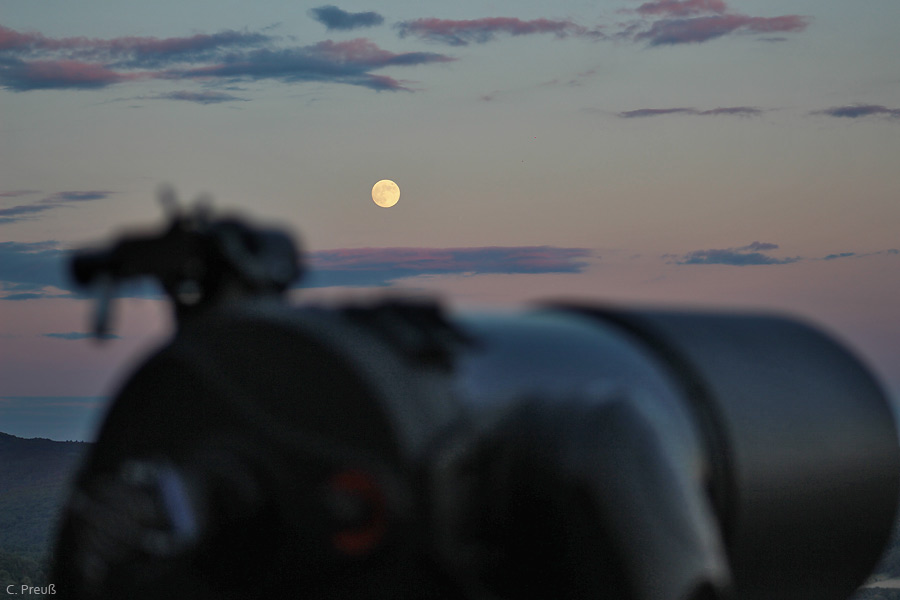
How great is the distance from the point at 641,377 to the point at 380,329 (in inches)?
65.3

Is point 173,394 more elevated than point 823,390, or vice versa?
point 173,394

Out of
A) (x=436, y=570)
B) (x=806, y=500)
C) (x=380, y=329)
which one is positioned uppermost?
(x=380, y=329)

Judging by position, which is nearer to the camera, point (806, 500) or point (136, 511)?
point (136, 511)

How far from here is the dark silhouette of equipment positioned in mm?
5355

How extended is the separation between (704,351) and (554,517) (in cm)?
219

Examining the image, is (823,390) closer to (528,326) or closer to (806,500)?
(806,500)

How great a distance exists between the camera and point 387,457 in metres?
5.27

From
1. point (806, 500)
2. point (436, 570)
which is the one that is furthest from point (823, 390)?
point (436, 570)

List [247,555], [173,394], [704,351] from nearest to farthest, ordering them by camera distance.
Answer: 1. [247,555]
2. [173,394]
3. [704,351]

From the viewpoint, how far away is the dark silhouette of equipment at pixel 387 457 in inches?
211

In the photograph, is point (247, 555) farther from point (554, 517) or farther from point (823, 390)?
point (823, 390)

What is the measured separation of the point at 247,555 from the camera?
566 cm

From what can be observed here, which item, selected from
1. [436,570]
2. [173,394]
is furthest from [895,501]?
[173,394]

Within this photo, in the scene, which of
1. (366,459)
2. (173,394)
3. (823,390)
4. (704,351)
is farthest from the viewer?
(823,390)
